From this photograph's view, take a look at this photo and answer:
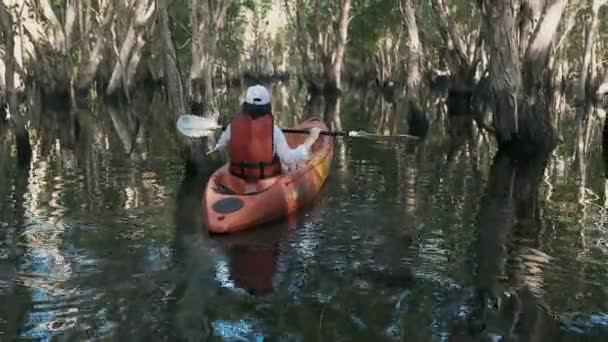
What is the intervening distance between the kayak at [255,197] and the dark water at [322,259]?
21 centimetres

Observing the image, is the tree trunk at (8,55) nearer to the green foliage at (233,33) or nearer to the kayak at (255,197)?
the kayak at (255,197)

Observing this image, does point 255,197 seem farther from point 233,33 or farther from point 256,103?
point 233,33

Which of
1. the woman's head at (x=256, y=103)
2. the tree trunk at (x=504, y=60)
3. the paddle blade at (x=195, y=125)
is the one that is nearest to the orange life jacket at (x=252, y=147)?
the woman's head at (x=256, y=103)

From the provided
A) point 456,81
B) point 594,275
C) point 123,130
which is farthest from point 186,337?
point 456,81

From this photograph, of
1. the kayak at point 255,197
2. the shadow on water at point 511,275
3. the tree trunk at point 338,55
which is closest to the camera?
the shadow on water at point 511,275

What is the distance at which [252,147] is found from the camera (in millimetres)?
9258

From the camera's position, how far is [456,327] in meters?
5.76

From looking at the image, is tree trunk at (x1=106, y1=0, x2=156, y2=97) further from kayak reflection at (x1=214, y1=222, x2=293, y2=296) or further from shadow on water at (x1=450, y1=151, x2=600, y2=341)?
kayak reflection at (x1=214, y1=222, x2=293, y2=296)

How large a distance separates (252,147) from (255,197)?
28.3 inches

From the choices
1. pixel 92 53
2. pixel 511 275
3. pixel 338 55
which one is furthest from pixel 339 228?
pixel 338 55

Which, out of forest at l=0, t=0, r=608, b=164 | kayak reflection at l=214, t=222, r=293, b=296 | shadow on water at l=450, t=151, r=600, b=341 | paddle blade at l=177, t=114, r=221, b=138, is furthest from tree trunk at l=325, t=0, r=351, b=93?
kayak reflection at l=214, t=222, r=293, b=296

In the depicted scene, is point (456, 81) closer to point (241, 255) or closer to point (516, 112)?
point (516, 112)

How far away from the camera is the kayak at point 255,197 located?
8.57 m

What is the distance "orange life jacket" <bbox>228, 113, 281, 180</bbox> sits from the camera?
914 centimetres
